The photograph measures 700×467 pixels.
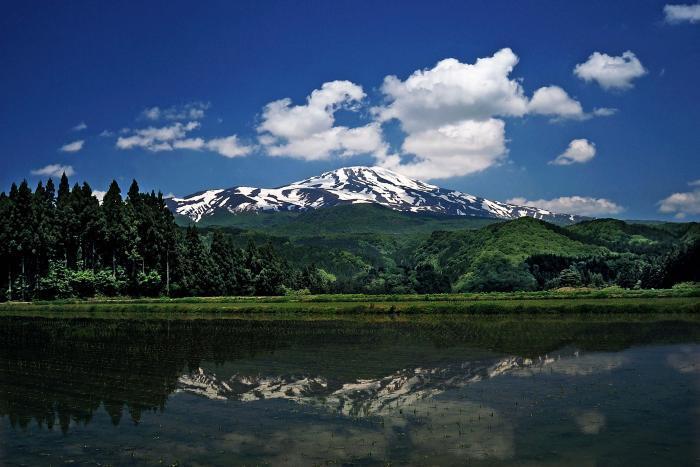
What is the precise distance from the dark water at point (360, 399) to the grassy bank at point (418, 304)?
45.7 ft

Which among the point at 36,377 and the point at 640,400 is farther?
the point at 36,377

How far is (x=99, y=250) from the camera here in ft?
279

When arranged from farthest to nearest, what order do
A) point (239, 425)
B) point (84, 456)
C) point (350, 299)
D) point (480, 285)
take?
point (480, 285)
point (350, 299)
point (239, 425)
point (84, 456)

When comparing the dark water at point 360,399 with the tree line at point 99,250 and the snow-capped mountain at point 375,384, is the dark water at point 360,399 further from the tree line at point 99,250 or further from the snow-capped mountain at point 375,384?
the tree line at point 99,250

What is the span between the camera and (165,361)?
30188 millimetres

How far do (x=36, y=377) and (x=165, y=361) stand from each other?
6.10m

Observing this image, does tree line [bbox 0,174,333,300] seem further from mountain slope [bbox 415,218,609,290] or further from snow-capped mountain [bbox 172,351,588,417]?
mountain slope [bbox 415,218,609,290]

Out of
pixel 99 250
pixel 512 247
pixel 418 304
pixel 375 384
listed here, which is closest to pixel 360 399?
pixel 375 384

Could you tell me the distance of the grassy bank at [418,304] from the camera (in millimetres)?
53031

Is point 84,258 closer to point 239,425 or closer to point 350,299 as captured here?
point 350,299

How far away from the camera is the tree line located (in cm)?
7838

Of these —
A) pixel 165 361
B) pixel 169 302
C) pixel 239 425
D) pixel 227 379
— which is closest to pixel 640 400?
pixel 239 425

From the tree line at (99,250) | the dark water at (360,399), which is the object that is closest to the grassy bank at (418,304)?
the tree line at (99,250)

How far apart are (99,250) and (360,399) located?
74.4 m
